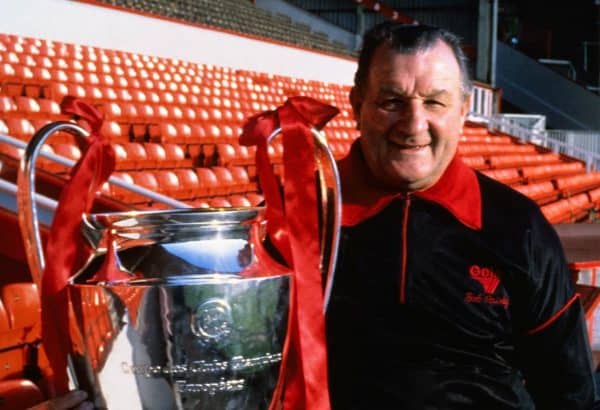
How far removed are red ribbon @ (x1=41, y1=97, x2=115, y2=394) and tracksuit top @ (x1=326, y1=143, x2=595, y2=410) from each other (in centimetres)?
44

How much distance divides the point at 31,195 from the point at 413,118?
0.58 m

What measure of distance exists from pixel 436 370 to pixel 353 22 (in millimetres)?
17232

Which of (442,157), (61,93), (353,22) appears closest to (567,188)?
(61,93)

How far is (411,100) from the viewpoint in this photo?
1181 millimetres

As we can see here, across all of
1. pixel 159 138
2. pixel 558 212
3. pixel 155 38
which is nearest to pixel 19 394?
pixel 159 138

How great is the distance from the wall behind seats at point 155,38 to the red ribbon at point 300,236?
6.94 metres

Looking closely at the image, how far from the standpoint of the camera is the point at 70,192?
0.96m

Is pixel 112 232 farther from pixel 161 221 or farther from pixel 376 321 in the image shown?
pixel 376 321

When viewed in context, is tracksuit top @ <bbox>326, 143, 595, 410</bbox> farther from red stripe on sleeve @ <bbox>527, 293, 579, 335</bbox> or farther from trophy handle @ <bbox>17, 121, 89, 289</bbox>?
trophy handle @ <bbox>17, 121, 89, 289</bbox>

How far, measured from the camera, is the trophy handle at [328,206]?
103 centimetres

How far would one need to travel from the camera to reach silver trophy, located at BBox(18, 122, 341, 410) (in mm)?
889

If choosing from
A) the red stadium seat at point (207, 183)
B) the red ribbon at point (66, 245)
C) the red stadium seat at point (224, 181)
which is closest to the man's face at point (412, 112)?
the red ribbon at point (66, 245)

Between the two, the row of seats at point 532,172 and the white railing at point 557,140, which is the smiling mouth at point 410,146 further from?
the white railing at point 557,140

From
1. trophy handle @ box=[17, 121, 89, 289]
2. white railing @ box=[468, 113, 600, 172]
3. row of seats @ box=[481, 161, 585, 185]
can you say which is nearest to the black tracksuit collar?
trophy handle @ box=[17, 121, 89, 289]
